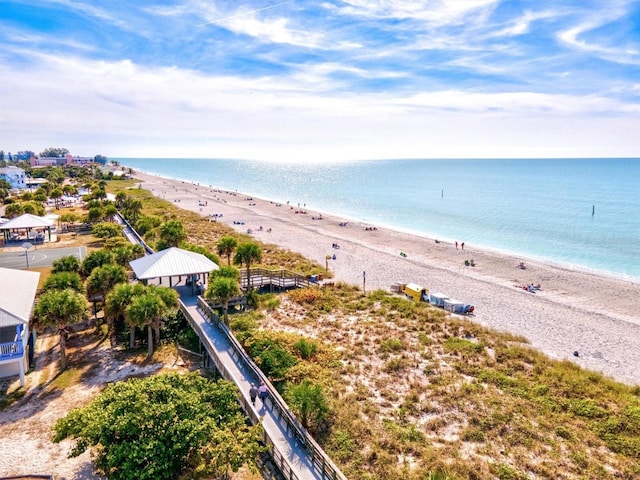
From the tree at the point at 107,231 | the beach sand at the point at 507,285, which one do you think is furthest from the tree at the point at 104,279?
the tree at the point at 107,231

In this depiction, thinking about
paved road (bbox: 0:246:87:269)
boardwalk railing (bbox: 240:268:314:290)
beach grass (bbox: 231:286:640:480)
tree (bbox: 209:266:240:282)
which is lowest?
beach grass (bbox: 231:286:640:480)

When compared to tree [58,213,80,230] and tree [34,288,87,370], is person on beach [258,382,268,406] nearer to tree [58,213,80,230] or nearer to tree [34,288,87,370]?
tree [34,288,87,370]

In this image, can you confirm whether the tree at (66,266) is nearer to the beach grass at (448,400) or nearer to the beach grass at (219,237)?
the beach grass at (448,400)

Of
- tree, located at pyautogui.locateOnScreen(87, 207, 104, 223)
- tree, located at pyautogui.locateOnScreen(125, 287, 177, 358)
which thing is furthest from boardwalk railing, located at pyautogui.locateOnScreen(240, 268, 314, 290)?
tree, located at pyautogui.locateOnScreen(87, 207, 104, 223)

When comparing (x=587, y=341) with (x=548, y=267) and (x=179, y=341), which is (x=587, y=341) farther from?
(x=179, y=341)

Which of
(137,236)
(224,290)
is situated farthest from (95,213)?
(224,290)

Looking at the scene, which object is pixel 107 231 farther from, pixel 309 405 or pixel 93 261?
pixel 309 405
